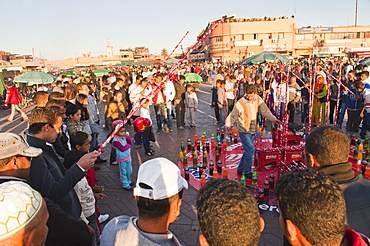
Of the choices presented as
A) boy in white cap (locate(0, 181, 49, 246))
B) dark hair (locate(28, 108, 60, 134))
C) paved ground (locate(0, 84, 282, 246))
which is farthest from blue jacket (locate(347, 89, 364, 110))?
boy in white cap (locate(0, 181, 49, 246))

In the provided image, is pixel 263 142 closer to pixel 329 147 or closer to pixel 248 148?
pixel 248 148

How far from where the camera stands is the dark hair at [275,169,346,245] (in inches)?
55.4

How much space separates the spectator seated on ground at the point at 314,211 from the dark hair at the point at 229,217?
31cm

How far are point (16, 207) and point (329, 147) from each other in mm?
2595

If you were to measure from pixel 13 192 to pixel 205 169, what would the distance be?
5.01 metres

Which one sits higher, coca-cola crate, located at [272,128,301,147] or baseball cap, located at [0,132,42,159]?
baseball cap, located at [0,132,42,159]

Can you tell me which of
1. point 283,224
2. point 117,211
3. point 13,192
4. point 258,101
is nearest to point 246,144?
point 258,101

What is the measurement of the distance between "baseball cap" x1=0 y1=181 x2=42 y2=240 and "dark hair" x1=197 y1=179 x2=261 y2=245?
3.07 ft

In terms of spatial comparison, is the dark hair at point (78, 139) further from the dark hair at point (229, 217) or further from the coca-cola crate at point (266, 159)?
the coca-cola crate at point (266, 159)

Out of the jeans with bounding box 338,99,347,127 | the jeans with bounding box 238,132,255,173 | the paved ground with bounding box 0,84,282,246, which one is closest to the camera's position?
the paved ground with bounding box 0,84,282,246

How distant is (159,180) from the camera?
5.43 ft

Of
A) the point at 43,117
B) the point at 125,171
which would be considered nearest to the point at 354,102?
the point at 125,171

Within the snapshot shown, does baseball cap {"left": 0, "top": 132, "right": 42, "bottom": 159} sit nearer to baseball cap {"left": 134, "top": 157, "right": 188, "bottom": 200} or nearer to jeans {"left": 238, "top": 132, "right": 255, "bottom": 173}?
baseball cap {"left": 134, "top": 157, "right": 188, "bottom": 200}

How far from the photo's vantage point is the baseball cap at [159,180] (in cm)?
163
